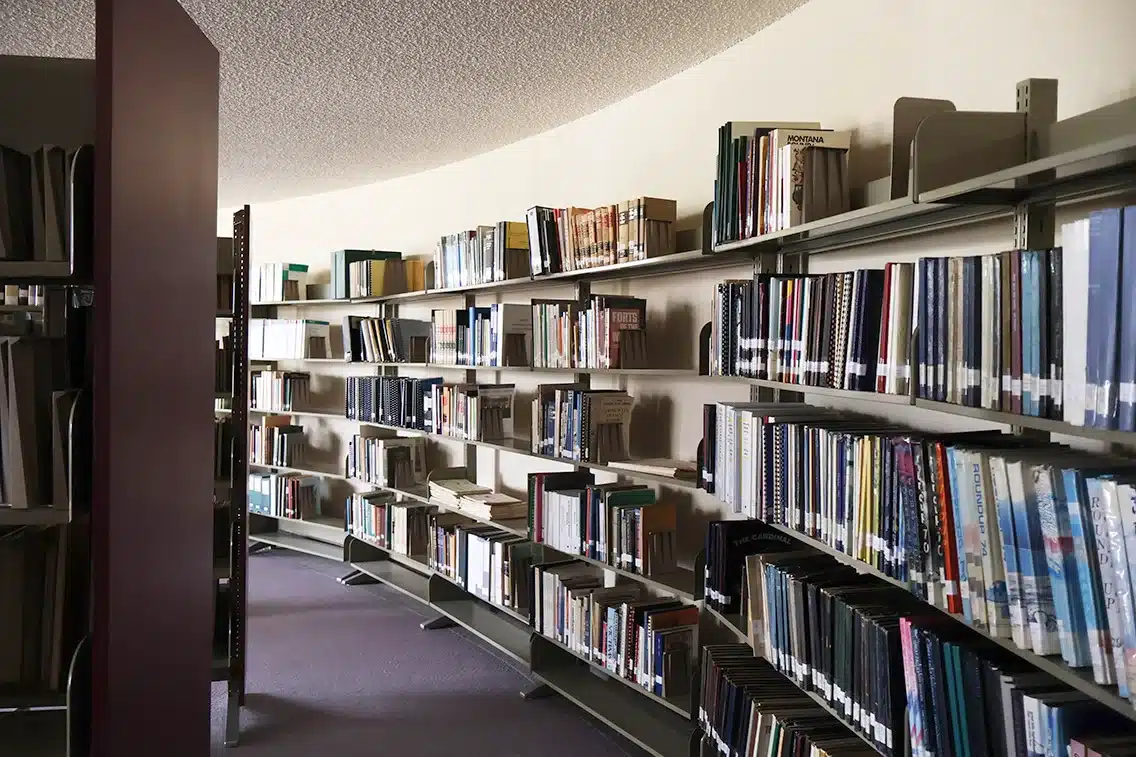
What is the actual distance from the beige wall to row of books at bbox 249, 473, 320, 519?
4.68 ft

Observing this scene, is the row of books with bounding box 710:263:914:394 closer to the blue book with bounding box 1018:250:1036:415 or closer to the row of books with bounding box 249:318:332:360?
the blue book with bounding box 1018:250:1036:415

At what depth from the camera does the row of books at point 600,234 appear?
3.40m

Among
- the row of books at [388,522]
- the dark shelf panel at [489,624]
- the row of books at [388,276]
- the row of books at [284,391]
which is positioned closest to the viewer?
the dark shelf panel at [489,624]

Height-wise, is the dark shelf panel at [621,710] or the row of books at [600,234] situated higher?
the row of books at [600,234]

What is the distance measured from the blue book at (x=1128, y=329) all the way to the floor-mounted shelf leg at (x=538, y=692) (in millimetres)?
3209

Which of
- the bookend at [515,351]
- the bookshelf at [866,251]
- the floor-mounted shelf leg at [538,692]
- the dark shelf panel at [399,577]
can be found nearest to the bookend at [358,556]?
the dark shelf panel at [399,577]

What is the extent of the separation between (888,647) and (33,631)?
1797mm

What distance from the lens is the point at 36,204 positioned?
5.73ft

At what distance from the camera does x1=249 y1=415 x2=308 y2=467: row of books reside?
258 inches

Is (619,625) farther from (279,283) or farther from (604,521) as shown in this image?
(279,283)

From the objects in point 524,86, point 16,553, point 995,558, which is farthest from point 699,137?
point 16,553

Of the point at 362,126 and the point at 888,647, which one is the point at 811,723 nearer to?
the point at 888,647

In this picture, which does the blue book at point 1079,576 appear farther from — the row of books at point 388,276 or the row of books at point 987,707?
the row of books at point 388,276

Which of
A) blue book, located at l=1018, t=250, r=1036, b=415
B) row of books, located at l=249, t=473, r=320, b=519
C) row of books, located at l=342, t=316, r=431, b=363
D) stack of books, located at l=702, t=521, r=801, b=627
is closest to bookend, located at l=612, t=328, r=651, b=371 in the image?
stack of books, located at l=702, t=521, r=801, b=627
